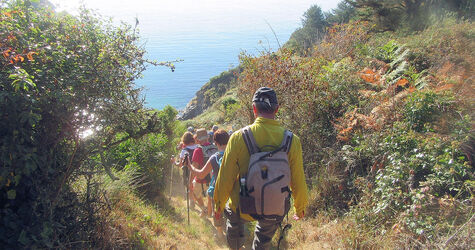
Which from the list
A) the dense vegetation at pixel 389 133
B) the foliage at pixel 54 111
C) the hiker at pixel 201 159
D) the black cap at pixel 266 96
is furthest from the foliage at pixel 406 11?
the foliage at pixel 54 111

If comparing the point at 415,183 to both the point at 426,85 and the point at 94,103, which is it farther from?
the point at 94,103

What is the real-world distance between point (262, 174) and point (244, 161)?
254 mm

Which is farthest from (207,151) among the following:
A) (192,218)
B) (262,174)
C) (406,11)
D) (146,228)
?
(406,11)

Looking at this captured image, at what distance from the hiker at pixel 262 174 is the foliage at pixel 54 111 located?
1.39m

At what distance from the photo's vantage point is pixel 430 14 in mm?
12945

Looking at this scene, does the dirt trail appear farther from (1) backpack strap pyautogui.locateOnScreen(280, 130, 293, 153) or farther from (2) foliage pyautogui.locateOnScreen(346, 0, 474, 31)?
(2) foliage pyautogui.locateOnScreen(346, 0, 474, 31)

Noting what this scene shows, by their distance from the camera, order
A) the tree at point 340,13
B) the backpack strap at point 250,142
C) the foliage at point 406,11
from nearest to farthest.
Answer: the backpack strap at point 250,142 < the foliage at point 406,11 < the tree at point 340,13

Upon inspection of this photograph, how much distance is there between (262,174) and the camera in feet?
7.75

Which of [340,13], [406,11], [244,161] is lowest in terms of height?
[244,161]

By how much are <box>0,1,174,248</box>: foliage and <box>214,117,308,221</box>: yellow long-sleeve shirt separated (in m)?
1.35

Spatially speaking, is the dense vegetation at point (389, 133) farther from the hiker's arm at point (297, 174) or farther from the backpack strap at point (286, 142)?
the backpack strap at point (286, 142)

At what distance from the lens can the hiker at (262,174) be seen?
7.83ft

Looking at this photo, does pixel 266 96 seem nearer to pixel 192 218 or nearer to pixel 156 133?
pixel 156 133

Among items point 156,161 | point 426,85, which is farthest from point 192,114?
point 426,85
